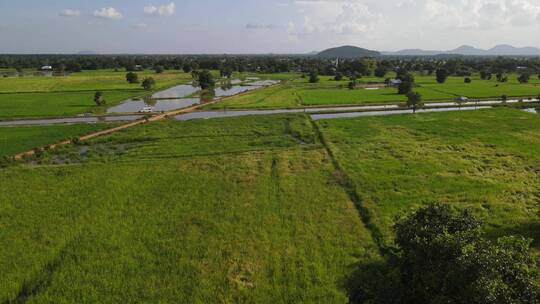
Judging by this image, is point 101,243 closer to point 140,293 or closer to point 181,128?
point 140,293

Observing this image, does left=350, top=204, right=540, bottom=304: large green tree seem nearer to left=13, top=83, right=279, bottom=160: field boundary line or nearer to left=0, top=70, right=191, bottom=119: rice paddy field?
left=13, top=83, right=279, bottom=160: field boundary line

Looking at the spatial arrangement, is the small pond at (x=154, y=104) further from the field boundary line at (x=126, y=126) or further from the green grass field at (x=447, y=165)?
the green grass field at (x=447, y=165)

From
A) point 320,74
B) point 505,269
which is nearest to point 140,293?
point 505,269

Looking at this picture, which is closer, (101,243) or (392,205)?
(101,243)

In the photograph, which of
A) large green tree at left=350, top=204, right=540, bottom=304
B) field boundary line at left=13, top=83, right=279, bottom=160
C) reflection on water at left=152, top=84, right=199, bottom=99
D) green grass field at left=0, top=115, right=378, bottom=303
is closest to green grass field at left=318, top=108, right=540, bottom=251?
green grass field at left=0, top=115, right=378, bottom=303

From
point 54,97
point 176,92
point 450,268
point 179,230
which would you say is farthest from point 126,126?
point 450,268

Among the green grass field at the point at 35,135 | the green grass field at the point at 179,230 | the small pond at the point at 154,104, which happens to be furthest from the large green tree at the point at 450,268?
the small pond at the point at 154,104
